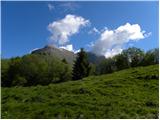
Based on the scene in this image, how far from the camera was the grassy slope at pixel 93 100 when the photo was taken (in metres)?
16.8

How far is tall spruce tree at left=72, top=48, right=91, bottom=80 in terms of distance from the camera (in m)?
54.1

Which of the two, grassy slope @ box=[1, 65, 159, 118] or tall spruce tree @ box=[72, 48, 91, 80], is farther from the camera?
tall spruce tree @ box=[72, 48, 91, 80]

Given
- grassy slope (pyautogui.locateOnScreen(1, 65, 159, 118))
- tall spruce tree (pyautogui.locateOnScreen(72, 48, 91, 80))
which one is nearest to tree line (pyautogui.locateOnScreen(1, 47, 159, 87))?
tall spruce tree (pyautogui.locateOnScreen(72, 48, 91, 80))

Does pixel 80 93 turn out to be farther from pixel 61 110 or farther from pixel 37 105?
pixel 61 110

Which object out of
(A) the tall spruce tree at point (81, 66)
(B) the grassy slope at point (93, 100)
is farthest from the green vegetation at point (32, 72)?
(B) the grassy slope at point (93, 100)

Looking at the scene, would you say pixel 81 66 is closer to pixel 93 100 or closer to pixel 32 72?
pixel 32 72

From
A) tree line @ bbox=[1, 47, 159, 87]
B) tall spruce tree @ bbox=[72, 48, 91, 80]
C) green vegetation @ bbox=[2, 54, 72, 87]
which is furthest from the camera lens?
green vegetation @ bbox=[2, 54, 72, 87]

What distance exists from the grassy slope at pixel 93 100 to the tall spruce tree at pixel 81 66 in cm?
2552

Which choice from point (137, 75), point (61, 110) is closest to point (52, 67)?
point (137, 75)

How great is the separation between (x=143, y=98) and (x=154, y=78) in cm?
654

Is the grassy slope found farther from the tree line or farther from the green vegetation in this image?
the green vegetation

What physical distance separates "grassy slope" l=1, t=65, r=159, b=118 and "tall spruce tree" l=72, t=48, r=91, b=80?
83.7ft

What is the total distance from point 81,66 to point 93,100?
110 ft

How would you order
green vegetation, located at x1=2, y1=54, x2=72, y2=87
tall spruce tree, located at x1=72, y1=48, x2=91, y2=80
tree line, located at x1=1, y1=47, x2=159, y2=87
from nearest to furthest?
tall spruce tree, located at x1=72, y1=48, x2=91, y2=80, tree line, located at x1=1, y1=47, x2=159, y2=87, green vegetation, located at x1=2, y1=54, x2=72, y2=87
